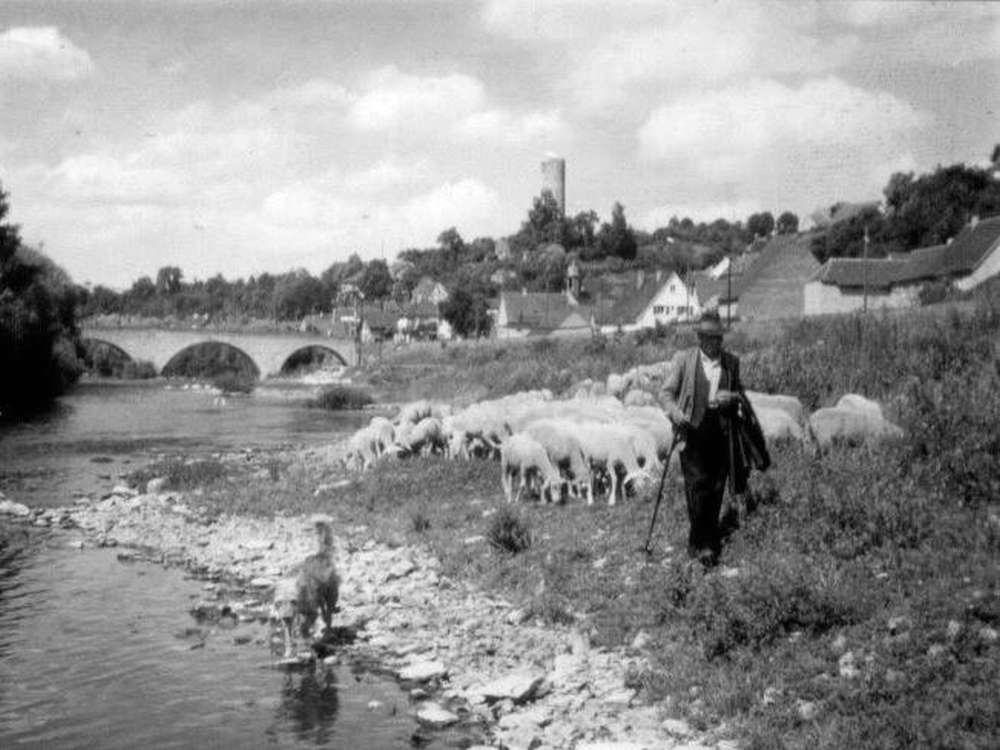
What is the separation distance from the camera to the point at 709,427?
33.5 ft

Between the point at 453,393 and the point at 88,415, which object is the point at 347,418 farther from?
the point at 88,415

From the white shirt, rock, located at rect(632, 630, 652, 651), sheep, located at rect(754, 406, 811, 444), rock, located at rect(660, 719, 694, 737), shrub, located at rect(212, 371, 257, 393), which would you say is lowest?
shrub, located at rect(212, 371, 257, 393)

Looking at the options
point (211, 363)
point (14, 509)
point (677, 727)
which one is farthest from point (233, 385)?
point (677, 727)

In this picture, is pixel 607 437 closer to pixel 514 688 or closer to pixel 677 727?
pixel 514 688

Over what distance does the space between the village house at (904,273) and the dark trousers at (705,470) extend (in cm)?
4408

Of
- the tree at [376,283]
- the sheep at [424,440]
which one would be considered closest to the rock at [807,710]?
the sheep at [424,440]

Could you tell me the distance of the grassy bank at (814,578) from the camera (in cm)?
739

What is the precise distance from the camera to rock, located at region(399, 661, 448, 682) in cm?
985

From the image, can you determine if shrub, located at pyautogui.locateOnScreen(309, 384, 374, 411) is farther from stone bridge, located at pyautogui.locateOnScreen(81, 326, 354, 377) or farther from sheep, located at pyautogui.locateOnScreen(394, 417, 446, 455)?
stone bridge, located at pyautogui.locateOnScreen(81, 326, 354, 377)

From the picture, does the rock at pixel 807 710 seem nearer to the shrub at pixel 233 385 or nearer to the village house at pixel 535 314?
the shrub at pixel 233 385

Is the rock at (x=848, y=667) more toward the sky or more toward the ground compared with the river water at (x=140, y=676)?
more toward the sky

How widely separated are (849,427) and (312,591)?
8152 mm

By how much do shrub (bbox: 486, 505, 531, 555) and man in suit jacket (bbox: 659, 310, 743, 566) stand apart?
10.5 ft

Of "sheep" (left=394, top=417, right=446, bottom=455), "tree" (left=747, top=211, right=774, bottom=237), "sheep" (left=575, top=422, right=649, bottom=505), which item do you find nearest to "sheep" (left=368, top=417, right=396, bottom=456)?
"sheep" (left=394, top=417, right=446, bottom=455)
